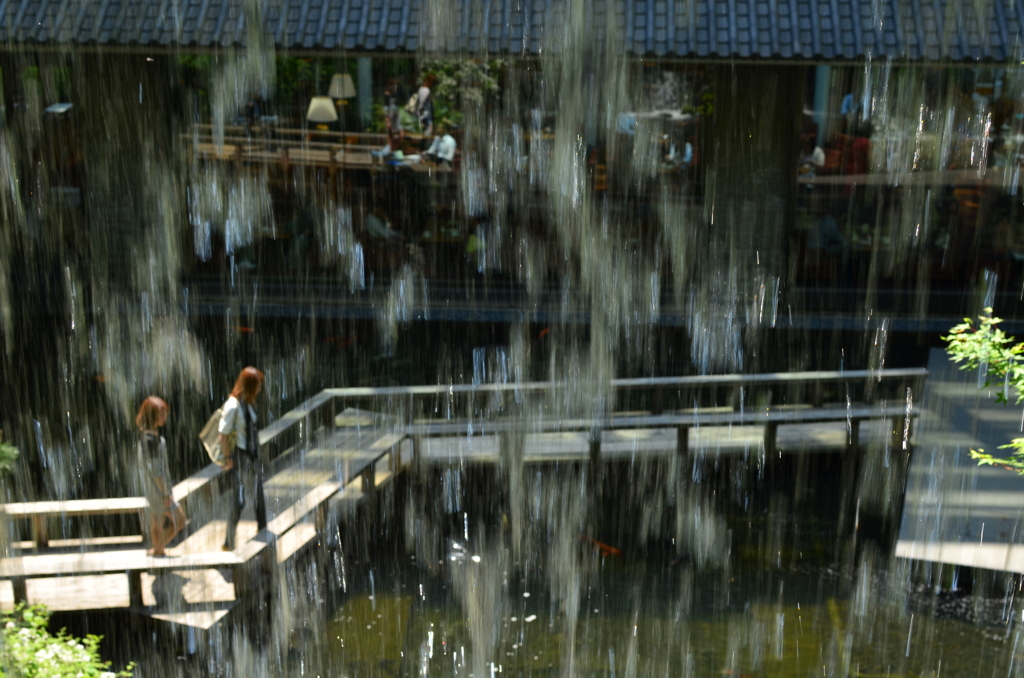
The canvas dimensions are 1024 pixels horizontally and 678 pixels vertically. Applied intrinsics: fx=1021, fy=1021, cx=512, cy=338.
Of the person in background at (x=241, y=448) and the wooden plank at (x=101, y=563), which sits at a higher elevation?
the person in background at (x=241, y=448)

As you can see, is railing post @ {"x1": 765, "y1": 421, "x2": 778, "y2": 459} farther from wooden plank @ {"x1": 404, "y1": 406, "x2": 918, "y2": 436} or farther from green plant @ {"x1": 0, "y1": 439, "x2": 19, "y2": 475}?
green plant @ {"x1": 0, "y1": 439, "x2": 19, "y2": 475}

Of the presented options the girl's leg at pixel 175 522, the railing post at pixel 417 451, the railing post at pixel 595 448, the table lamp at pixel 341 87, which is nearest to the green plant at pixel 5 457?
the girl's leg at pixel 175 522

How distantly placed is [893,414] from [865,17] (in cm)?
322

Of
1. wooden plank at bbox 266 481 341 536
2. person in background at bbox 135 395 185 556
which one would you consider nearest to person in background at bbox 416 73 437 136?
wooden plank at bbox 266 481 341 536

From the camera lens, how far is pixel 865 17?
8195mm

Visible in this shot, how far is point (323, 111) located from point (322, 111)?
1 cm

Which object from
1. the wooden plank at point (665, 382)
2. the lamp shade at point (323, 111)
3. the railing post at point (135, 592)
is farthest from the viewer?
the lamp shade at point (323, 111)

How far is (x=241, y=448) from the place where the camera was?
569cm

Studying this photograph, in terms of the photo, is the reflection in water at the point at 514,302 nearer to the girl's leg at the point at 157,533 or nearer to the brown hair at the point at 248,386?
the girl's leg at the point at 157,533

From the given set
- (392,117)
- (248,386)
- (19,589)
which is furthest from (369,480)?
(392,117)

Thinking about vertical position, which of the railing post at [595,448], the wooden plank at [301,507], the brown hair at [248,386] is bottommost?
the wooden plank at [301,507]

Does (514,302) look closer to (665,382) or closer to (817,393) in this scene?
(665,382)

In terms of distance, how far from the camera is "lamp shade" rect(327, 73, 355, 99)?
1023cm

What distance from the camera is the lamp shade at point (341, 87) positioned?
10.2 m
